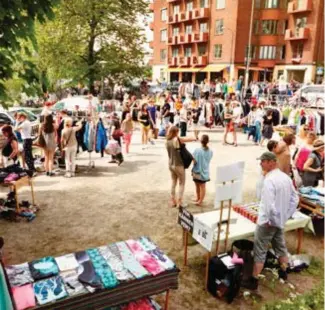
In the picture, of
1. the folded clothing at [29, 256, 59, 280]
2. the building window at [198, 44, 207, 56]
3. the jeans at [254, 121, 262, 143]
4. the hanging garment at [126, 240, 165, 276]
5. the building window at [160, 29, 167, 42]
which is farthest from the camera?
the building window at [160, 29, 167, 42]

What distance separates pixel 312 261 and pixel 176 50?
46250mm

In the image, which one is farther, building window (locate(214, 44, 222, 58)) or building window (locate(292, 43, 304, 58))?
building window (locate(214, 44, 222, 58))

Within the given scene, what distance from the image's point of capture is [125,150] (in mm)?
13523

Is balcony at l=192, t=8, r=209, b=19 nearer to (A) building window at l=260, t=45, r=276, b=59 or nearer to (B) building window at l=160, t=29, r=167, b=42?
(B) building window at l=160, t=29, r=167, b=42

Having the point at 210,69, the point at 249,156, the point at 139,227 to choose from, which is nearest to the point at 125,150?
the point at 249,156

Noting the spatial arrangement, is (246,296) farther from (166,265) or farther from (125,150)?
(125,150)

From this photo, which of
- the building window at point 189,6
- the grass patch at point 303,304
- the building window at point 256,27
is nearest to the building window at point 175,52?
the building window at point 189,6

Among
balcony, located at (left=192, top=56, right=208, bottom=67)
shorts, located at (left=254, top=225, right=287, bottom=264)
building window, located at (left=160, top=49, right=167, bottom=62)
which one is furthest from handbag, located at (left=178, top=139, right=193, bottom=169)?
building window, located at (left=160, top=49, right=167, bottom=62)

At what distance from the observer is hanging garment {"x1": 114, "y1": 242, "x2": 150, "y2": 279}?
13.0 ft

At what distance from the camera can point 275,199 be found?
187 inches

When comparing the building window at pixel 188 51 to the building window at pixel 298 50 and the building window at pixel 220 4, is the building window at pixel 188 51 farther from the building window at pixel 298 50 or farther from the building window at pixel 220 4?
the building window at pixel 298 50

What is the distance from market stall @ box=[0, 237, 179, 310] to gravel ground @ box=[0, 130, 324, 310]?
978 millimetres

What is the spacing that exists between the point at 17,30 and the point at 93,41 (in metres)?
23.1

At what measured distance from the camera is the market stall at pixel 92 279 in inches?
141
